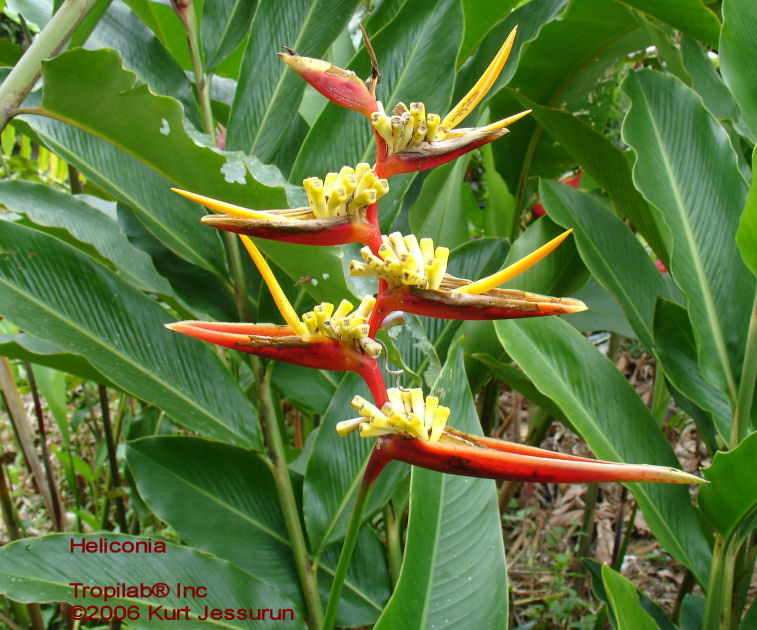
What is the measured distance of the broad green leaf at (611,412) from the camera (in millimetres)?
777

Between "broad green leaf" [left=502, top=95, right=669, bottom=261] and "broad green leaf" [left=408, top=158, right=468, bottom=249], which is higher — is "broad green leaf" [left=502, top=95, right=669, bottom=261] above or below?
above

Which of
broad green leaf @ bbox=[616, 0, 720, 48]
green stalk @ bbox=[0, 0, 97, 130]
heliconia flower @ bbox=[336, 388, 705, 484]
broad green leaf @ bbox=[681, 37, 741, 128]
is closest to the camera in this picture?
heliconia flower @ bbox=[336, 388, 705, 484]

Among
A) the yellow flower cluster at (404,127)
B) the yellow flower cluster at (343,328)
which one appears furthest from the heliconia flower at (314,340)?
the yellow flower cluster at (404,127)

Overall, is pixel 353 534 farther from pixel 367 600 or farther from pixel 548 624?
pixel 548 624

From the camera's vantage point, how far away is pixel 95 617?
2.49 feet

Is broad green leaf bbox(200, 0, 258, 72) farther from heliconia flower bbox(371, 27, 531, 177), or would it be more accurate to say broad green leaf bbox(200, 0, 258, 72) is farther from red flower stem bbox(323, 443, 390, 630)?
red flower stem bbox(323, 443, 390, 630)

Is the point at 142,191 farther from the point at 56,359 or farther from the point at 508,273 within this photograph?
the point at 508,273

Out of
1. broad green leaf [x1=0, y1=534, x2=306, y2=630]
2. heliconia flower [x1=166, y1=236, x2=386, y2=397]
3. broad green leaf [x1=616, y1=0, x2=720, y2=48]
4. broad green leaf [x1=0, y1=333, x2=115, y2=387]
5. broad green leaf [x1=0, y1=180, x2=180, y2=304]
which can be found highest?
broad green leaf [x1=616, y1=0, x2=720, y2=48]

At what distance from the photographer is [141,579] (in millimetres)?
746

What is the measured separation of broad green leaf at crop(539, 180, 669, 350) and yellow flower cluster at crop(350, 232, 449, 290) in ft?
1.89

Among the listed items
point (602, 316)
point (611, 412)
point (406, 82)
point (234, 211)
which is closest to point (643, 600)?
point (611, 412)

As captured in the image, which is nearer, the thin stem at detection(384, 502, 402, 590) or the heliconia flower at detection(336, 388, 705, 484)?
the heliconia flower at detection(336, 388, 705, 484)

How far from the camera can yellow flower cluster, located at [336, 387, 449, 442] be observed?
350 millimetres

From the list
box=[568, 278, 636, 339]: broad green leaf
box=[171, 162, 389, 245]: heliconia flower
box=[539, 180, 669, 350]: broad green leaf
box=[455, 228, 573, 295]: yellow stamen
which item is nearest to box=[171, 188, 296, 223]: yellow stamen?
box=[171, 162, 389, 245]: heliconia flower
